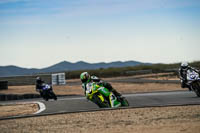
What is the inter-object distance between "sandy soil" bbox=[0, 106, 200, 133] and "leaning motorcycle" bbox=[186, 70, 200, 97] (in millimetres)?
5026

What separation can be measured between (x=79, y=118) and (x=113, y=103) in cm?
269

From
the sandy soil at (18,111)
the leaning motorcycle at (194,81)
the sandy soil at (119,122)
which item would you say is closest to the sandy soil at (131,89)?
the leaning motorcycle at (194,81)

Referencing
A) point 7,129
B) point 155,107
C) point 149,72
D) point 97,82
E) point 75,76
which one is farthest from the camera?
point 75,76

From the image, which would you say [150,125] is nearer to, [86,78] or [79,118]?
[79,118]

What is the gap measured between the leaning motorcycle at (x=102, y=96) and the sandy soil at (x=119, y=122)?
122 centimetres

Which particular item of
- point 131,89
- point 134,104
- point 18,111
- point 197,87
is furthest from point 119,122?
point 131,89

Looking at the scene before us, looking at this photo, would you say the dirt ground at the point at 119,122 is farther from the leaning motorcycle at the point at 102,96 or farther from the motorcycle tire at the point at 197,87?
the motorcycle tire at the point at 197,87

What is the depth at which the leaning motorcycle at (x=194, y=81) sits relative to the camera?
19.0m

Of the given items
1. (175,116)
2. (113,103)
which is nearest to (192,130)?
(175,116)

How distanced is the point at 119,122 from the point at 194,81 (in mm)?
8253

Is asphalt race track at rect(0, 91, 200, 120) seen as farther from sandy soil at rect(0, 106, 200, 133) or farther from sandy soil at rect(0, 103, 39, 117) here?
sandy soil at rect(0, 106, 200, 133)

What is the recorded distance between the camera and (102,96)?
15.6 meters

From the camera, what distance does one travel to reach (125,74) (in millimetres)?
70250

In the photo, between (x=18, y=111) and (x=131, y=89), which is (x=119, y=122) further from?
(x=131, y=89)
